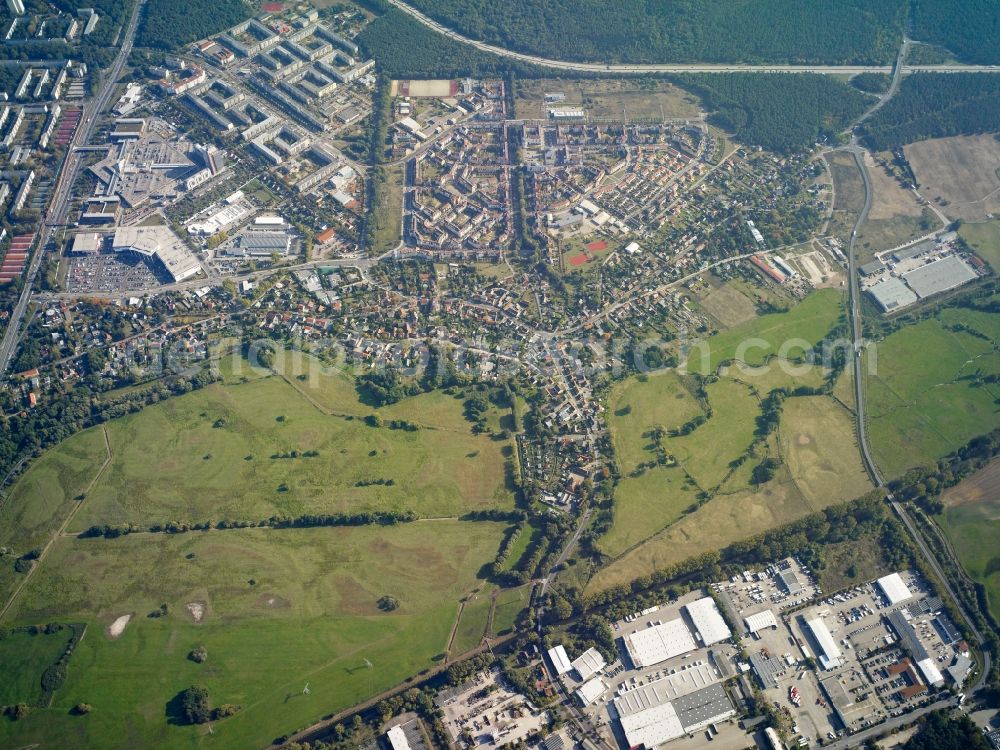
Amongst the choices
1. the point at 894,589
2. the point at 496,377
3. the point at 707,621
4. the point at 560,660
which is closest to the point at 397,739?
the point at 560,660

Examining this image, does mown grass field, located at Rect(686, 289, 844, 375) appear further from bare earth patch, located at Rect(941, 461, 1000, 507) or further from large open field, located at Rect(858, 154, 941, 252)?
bare earth patch, located at Rect(941, 461, 1000, 507)

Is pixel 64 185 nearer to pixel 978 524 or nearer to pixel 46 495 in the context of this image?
pixel 46 495

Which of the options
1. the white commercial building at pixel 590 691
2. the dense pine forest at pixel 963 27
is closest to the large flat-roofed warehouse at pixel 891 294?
the dense pine forest at pixel 963 27

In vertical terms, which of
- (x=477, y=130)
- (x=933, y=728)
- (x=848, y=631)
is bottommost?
(x=933, y=728)

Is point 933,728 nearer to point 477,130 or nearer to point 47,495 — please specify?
point 47,495

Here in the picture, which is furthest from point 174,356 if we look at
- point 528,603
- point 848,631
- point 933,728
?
point 933,728

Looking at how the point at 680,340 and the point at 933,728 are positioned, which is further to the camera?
the point at 680,340

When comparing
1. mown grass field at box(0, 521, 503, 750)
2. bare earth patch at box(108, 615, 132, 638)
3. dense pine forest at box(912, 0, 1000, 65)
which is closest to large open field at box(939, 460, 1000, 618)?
mown grass field at box(0, 521, 503, 750)
